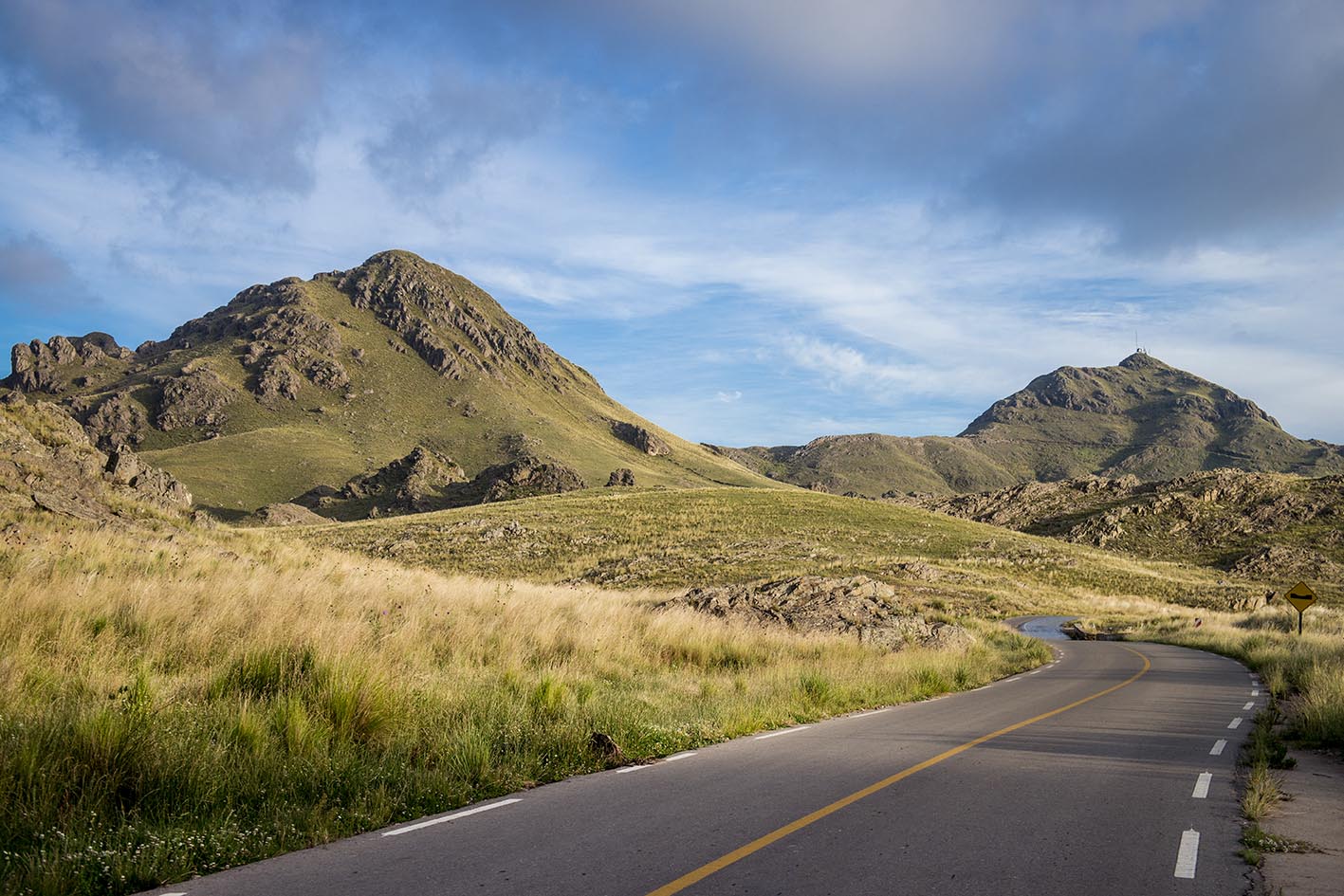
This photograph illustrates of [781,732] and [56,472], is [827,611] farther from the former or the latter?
[56,472]

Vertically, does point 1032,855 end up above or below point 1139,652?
above

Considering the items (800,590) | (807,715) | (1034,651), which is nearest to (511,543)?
(800,590)

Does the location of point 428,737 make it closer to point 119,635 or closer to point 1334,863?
point 119,635

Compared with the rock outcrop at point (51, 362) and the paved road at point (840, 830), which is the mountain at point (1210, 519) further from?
the rock outcrop at point (51, 362)

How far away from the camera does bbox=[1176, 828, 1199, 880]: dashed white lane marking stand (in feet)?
18.4

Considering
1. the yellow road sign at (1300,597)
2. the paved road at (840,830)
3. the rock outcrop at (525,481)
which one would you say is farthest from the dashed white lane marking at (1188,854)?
the rock outcrop at (525,481)

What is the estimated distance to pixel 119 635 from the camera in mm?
9688

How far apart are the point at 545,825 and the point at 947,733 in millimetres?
7280

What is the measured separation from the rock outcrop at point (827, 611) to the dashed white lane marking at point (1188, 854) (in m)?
16.3

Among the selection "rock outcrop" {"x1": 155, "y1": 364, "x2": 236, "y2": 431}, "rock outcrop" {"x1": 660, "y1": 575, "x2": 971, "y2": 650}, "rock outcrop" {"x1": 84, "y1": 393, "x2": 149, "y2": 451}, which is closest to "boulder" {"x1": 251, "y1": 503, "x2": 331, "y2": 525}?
"rock outcrop" {"x1": 84, "y1": 393, "x2": 149, "y2": 451}

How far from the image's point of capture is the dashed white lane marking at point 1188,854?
560 cm

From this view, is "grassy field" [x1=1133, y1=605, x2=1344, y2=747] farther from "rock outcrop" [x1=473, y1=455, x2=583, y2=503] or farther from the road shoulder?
"rock outcrop" [x1=473, y1=455, x2=583, y2=503]

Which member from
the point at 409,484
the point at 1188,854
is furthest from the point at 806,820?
the point at 409,484

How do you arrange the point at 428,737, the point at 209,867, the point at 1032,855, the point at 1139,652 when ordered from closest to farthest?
the point at 209,867
the point at 1032,855
the point at 428,737
the point at 1139,652
